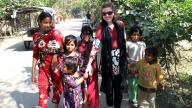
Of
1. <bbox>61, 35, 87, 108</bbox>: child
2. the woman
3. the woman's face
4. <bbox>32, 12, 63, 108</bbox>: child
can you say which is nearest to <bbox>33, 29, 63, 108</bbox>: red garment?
<bbox>32, 12, 63, 108</bbox>: child

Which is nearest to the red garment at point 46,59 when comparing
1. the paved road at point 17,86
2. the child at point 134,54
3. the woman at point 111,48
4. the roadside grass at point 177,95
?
the woman at point 111,48

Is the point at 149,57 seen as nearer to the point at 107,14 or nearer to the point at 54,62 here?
the point at 107,14

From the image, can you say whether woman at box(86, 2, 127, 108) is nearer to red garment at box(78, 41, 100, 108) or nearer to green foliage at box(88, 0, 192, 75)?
red garment at box(78, 41, 100, 108)

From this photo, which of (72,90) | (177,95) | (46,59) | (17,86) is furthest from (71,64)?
(17,86)

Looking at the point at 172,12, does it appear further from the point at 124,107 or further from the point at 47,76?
the point at 47,76

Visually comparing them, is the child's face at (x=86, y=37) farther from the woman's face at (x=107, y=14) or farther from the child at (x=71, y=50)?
the woman's face at (x=107, y=14)

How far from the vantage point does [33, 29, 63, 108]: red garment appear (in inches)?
211

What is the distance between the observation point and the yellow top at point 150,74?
5.15 metres

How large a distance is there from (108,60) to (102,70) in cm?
25

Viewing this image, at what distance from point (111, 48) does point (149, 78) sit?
28.4 inches

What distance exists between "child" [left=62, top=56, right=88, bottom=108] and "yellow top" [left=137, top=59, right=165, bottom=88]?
860 millimetres

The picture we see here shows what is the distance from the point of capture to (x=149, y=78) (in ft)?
17.1

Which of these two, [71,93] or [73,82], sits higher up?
[73,82]

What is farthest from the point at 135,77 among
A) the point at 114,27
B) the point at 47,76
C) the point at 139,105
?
the point at 47,76
